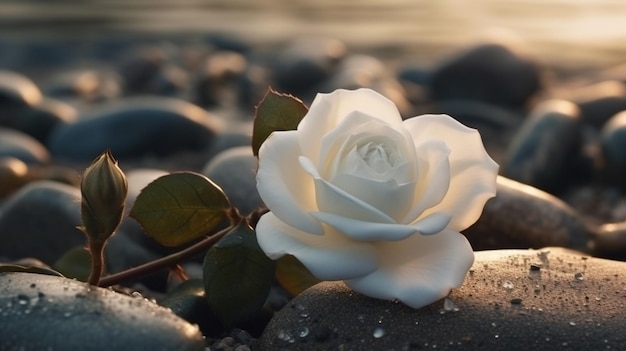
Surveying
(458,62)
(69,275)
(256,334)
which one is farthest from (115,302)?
(458,62)

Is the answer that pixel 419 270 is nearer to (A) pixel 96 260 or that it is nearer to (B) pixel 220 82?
(A) pixel 96 260

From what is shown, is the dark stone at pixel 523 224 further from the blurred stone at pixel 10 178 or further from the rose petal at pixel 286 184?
the blurred stone at pixel 10 178

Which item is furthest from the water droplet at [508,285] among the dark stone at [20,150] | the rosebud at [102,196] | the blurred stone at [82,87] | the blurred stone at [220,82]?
the blurred stone at [82,87]

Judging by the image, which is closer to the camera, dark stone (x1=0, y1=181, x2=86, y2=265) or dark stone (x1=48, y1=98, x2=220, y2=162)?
dark stone (x1=0, y1=181, x2=86, y2=265)

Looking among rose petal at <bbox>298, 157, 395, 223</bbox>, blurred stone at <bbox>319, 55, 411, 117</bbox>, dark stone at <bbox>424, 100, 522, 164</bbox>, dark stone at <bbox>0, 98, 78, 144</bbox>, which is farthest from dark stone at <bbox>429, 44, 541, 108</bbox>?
rose petal at <bbox>298, 157, 395, 223</bbox>

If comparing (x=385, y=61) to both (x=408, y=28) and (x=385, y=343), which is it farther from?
(x=385, y=343)

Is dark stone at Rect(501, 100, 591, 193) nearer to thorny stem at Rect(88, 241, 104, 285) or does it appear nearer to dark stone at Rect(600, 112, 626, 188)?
dark stone at Rect(600, 112, 626, 188)
